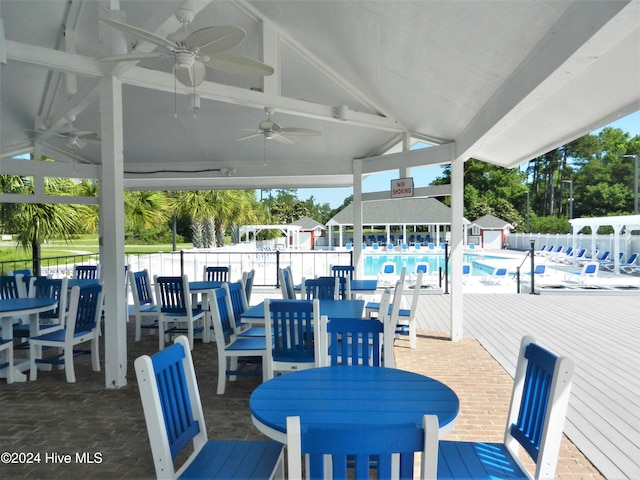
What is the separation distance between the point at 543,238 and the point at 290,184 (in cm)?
2479

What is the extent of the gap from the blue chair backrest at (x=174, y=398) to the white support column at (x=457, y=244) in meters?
4.94

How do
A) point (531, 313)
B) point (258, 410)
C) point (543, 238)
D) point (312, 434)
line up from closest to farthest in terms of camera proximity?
point (312, 434)
point (258, 410)
point (531, 313)
point (543, 238)

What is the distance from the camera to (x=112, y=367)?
456 cm

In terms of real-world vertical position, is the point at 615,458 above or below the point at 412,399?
below

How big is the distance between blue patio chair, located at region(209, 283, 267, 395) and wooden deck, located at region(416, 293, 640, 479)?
2.73 metres

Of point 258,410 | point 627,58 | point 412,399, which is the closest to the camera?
point 258,410

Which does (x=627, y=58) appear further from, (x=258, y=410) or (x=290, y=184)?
(x=290, y=184)

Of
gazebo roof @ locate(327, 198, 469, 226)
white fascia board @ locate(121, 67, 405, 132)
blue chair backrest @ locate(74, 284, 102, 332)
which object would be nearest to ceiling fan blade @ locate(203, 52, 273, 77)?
white fascia board @ locate(121, 67, 405, 132)

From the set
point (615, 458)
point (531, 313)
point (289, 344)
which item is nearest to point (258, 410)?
point (289, 344)

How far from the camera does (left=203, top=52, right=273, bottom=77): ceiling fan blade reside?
376 cm

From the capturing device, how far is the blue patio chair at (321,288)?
5.93 metres

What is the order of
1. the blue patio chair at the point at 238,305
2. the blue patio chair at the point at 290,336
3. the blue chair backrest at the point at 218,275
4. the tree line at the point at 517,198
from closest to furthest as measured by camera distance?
the blue patio chair at the point at 290,336, the blue patio chair at the point at 238,305, the blue chair backrest at the point at 218,275, the tree line at the point at 517,198

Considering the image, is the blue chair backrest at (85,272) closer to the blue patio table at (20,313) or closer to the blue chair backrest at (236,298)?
the blue patio table at (20,313)

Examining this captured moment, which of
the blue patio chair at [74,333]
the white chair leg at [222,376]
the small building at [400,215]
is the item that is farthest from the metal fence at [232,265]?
the white chair leg at [222,376]
